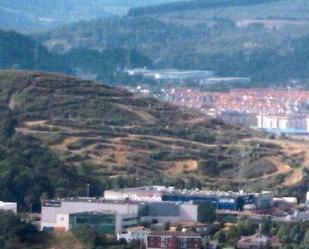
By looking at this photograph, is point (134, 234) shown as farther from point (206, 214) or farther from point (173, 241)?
point (206, 214)

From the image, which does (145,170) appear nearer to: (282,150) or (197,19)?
(282,150)

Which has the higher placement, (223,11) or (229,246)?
(223,11)

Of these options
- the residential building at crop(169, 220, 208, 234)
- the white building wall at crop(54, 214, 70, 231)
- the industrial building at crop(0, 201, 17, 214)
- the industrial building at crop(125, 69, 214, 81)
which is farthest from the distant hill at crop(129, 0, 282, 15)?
the white building wall at crop(54, 214, 70, 231)

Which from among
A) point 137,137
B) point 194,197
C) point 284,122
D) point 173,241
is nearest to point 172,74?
point 284,122

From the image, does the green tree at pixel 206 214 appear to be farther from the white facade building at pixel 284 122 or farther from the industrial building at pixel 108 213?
the white facade building at pixel 284 122

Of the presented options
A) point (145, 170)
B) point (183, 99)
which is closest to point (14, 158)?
point (145, 170)

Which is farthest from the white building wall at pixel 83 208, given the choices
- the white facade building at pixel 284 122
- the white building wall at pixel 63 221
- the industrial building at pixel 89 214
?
the white facade building at pixel 284 122
